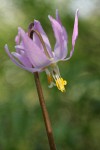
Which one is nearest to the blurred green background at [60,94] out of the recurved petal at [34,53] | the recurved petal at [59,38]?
the recurved petal at [59,38]

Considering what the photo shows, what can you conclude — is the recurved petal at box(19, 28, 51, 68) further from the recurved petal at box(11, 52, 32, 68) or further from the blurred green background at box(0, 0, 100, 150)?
the blurred green background at box(0, 0, 100, 150)

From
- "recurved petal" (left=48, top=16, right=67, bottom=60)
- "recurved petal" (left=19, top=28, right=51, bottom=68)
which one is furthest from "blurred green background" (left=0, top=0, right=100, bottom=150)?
"recurved petal" (left=19, top=28, right=51, bottom=68)

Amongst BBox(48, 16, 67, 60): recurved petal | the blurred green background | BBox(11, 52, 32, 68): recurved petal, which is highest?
the blurred green background

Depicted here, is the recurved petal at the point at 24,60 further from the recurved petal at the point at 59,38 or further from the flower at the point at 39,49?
the recurved petal at the point at 59,38

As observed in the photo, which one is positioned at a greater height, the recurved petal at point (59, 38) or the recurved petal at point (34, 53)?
the recurved petal at point (59, 38)

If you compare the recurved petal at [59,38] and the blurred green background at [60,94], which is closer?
the recurved petal at [59,38]

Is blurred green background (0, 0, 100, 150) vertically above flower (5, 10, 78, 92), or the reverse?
blurred green background (0, 0, 100, 150)

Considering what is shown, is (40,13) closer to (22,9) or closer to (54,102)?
(22,9)

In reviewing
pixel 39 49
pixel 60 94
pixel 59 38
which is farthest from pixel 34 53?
pixel 60 94

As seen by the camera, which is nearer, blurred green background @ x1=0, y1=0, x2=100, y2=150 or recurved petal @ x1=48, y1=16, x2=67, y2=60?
recurved petal @ x1=48, y1=16, x2=67, y2=60
